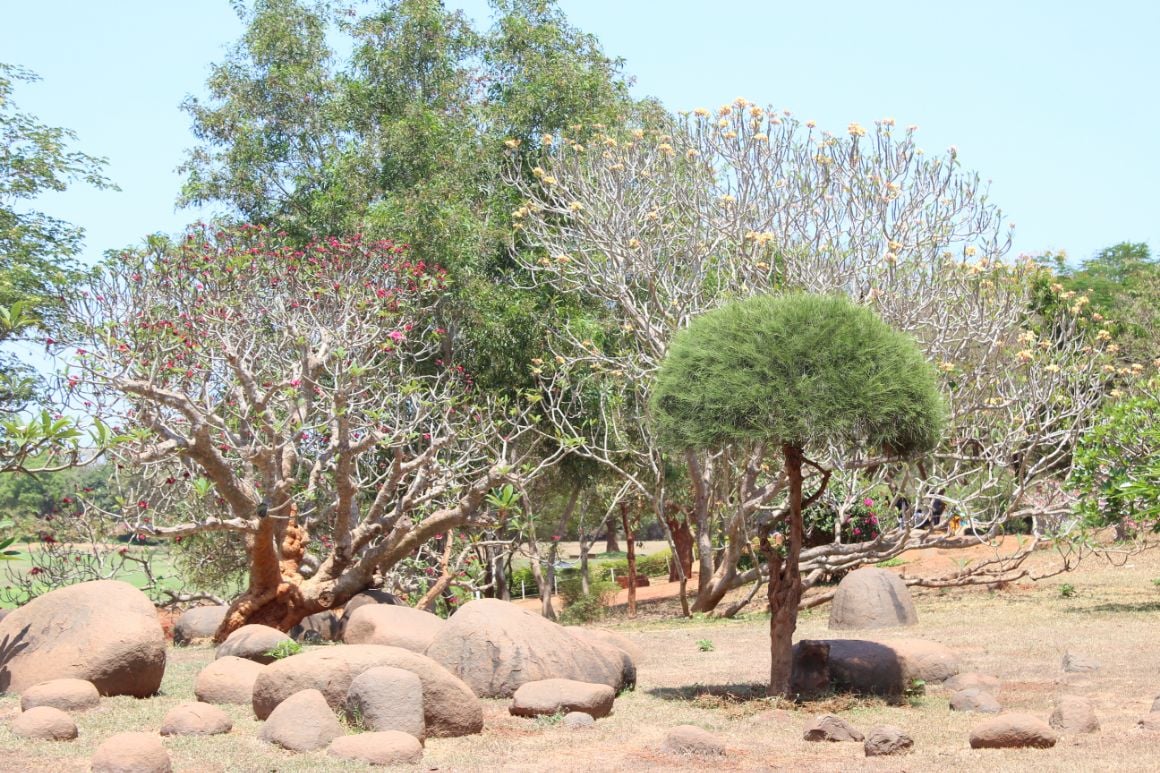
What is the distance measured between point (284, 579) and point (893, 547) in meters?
8.99

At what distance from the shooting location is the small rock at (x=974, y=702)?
9555mm

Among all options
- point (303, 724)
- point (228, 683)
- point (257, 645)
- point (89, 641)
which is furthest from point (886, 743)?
point (89, 641)

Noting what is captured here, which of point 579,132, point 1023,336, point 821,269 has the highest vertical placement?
point 579,132

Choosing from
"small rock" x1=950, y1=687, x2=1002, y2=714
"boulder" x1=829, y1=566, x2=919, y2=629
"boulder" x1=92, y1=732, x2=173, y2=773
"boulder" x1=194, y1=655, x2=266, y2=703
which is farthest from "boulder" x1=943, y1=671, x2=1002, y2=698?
"boulder" x1=92, y1=732, x2=173, y2=773

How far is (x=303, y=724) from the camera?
8141 millimetres

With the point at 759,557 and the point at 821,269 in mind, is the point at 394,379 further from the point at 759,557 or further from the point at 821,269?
the point at 759,557

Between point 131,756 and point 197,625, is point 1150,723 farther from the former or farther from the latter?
point 197,625

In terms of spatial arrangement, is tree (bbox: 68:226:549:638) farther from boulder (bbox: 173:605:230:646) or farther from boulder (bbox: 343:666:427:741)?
boulder (bbox: 343:666:427:741)

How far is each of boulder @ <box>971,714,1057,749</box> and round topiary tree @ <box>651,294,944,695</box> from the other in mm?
2319

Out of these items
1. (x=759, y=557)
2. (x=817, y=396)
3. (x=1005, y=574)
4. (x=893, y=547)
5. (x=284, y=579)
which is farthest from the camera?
(x=759, y=557)

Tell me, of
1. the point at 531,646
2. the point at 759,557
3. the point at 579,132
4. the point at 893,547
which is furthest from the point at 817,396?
the point at 759,557

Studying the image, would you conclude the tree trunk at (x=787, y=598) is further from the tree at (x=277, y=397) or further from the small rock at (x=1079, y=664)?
the tree at (x=277, y=397)

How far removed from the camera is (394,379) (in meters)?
18.8

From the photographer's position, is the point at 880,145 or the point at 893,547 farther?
the point at 893,547
